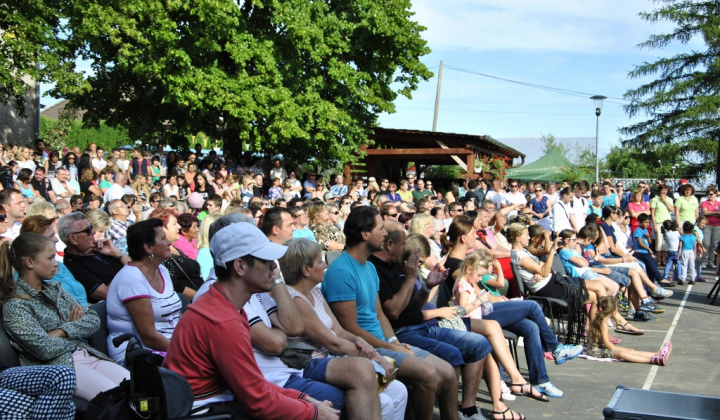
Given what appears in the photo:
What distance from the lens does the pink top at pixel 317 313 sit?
4324mm

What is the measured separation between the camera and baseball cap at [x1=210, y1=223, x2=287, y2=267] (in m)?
3.15

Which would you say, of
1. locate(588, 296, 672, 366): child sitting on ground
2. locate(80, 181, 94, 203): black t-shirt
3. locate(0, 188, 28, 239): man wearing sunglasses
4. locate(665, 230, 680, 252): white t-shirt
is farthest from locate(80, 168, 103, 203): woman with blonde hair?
locate(665, 230, 680, 252): white t-shirt

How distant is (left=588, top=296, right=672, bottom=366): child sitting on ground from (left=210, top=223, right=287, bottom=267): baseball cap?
580cm

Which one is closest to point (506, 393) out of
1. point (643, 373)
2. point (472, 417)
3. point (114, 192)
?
point (472, 417)

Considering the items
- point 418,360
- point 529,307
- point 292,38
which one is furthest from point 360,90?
point 418,360

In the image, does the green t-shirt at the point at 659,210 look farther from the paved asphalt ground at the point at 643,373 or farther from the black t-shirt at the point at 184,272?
the black t-shirt at the point at 184,272

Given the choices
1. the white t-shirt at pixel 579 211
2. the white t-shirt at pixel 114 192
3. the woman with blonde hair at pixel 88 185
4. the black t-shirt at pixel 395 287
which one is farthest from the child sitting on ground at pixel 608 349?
the woman with blonde hair at pixel 88 185

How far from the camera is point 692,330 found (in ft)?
31.2

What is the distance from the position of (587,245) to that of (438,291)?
4475mm

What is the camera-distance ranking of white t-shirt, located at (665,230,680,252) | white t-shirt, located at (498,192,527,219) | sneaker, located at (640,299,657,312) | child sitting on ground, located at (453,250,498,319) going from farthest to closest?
white t-shirt, located at (498,192,527,219), white t-shirt, located at (665,230,680,252), sneaker, located at (640,299,657,312), child sitting on ground, located at (453,250,498,319)

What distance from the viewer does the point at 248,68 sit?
2038cm

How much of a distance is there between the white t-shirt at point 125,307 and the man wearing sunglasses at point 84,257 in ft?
2.92

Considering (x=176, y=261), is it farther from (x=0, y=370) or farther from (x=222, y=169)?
(x=222, y=169)

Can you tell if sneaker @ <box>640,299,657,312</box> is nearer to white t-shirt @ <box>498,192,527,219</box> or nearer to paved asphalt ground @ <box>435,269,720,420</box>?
paved asphalt ground @ <box>435,269,720,420</box>
